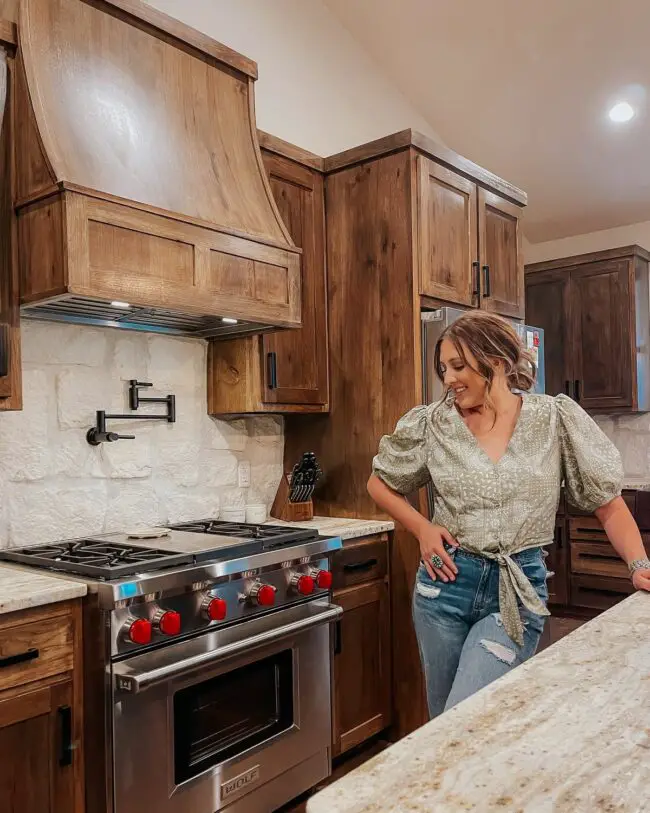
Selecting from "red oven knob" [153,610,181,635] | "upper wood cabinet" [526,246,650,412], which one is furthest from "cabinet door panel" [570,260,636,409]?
"red oven knob" [153,610,181,635]

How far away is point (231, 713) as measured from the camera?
2258 mm

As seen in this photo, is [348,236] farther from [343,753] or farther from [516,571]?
[343,753]

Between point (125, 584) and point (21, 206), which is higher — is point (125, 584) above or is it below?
below

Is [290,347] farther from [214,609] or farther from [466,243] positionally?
[214,609]

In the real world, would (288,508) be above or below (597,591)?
above

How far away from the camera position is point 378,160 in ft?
10.2

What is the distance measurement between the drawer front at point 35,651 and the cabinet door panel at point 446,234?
188 centimetres

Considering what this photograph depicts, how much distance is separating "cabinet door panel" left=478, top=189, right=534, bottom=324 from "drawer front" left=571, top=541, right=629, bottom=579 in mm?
1764

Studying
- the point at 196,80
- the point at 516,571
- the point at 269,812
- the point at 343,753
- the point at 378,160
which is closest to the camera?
the point at 516,571

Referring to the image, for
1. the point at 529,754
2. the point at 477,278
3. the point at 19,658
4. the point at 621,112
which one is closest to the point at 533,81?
the point at 621,112

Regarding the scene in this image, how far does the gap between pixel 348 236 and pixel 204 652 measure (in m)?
1.86

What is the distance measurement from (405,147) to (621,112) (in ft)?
5.99

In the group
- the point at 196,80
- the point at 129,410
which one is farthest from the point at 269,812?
the point at 196,80

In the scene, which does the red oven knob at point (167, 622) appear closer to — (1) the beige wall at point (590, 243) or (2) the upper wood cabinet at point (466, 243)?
(2) the upper wood cabinet at point (466, 243)
